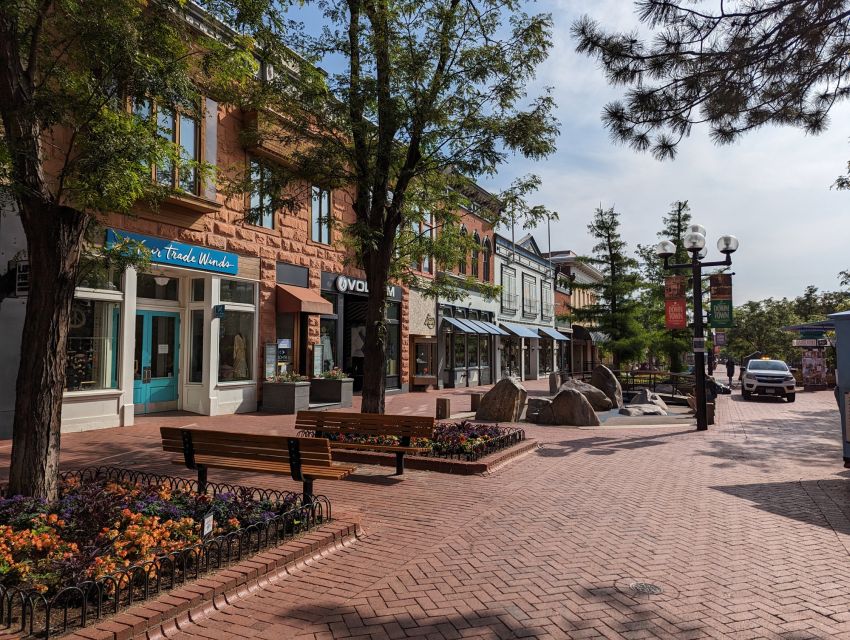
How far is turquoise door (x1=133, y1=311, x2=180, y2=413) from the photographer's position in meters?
13.6

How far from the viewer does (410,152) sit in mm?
10078

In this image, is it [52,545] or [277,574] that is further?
[277,574]

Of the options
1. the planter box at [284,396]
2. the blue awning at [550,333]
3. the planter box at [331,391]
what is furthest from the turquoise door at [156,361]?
the blue awning at [550,333]

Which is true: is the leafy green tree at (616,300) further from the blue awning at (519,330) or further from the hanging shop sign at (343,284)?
the hanging shop sign at (343,284)

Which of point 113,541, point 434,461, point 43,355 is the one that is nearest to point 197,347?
point 434,461

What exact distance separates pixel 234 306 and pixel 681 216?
2836cm

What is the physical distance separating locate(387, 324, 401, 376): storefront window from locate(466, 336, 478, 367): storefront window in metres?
6.78

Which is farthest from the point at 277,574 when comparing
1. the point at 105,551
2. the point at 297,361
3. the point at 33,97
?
the point at 297,361

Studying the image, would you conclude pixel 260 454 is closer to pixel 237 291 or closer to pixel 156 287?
pixel 156 287

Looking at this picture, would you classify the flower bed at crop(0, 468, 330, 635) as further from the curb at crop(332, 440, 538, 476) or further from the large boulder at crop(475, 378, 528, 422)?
the large boulder at crop(475, 378, 528, 422)

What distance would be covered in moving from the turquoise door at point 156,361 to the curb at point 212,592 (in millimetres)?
9787

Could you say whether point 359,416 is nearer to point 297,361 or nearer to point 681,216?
point 297,361

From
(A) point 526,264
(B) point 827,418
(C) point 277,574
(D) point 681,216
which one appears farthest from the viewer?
(A) point 526,264

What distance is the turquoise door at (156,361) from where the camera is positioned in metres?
13.6
